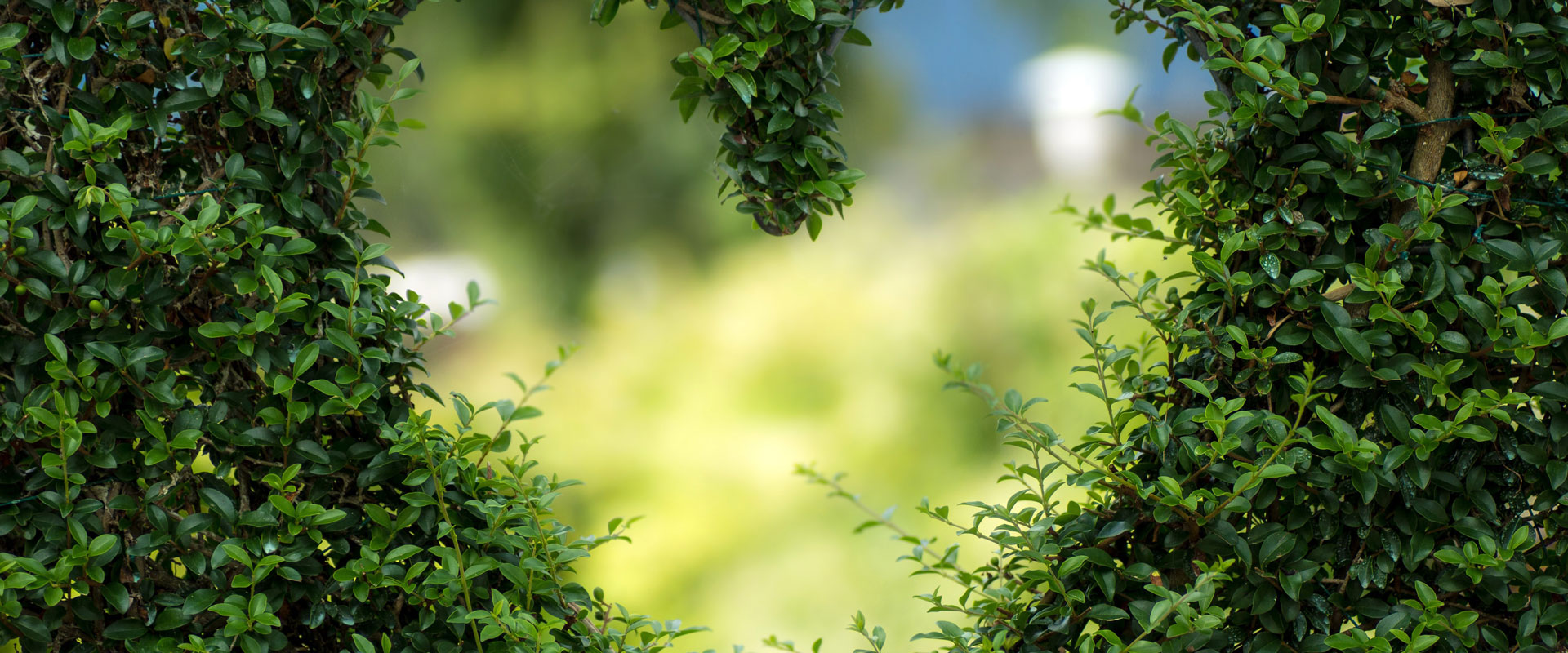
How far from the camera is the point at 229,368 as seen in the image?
1079 mm

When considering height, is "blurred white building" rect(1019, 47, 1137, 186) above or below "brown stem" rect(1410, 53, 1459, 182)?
above

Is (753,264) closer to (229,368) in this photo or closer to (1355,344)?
(229,368)

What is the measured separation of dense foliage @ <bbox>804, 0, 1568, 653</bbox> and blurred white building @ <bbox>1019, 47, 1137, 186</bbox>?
76.4 inches

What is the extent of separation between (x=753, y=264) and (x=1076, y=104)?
118 cm

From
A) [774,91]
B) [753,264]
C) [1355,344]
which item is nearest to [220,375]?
[774,91]

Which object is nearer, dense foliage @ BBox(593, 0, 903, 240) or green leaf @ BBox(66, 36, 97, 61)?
green leaf @ BBox(66, 36, 97, 61)

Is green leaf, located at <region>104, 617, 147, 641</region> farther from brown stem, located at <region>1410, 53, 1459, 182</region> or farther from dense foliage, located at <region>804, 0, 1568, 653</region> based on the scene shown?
brown stem, located at <region>1410, 53, 1459, 182</region>

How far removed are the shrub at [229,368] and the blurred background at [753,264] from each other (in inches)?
71.7

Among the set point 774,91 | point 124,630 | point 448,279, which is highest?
point 448,279

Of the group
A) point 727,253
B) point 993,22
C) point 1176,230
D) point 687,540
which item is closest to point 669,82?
point 727,253

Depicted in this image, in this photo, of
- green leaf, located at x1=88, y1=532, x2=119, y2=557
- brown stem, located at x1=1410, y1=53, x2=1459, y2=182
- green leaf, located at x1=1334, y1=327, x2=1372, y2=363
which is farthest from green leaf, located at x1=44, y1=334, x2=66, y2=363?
brown stem, located at x1=1410, y1=53, x2=1459, y2=182

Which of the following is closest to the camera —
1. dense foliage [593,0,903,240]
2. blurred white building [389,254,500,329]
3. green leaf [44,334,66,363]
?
green leaf [44,334,66,363]

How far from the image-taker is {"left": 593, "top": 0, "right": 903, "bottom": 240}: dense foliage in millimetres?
1107

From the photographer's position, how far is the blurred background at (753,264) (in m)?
2.92
